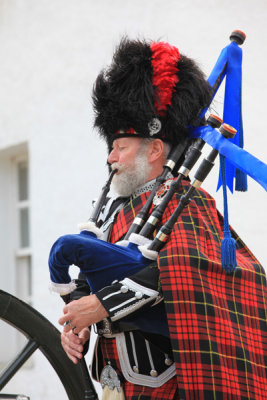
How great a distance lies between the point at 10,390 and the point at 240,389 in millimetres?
2828

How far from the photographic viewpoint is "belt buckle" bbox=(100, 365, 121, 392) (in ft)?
7.41

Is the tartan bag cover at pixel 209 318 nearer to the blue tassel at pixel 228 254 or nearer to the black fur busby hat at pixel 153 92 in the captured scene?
the blue tassel at pixel 228 254

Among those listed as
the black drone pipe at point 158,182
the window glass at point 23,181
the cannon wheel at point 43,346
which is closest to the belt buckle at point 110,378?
the cannon wheel at point 43,346

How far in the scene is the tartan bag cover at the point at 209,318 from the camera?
2.03 m

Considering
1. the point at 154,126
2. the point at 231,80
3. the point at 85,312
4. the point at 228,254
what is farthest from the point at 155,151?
the point at 85,312

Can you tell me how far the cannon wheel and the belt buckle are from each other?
10 centimetres

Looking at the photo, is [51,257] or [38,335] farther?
[38,335]

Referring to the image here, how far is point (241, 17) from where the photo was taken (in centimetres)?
368

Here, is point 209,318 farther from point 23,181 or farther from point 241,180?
point 23,181

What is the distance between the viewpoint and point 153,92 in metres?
2.32

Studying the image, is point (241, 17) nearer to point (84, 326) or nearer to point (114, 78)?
point (114, 78)

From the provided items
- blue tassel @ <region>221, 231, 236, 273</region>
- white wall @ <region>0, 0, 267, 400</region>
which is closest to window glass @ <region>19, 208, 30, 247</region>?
white wall @ <region>0, 0, 267, 400</region>

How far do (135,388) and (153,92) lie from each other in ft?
2.94

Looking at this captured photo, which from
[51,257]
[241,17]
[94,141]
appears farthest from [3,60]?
[51,257]
